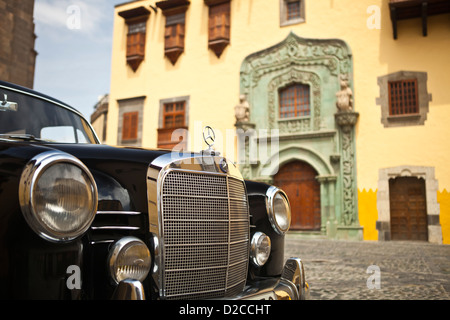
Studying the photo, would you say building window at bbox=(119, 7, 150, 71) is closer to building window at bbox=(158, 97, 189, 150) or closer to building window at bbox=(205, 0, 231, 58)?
building window at bbox=(158, 97, 189, 150)

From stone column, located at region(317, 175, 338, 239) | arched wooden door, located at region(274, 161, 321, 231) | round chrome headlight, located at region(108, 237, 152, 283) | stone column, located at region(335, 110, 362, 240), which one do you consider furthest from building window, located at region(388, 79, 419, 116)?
round chrome headlight, located at region(108, 237, 152, 283)

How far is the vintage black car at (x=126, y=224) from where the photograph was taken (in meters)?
1.35

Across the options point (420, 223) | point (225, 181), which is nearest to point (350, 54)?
point (420, 223)

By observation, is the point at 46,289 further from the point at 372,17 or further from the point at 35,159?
the point at 372,17

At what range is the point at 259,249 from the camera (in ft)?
7.75

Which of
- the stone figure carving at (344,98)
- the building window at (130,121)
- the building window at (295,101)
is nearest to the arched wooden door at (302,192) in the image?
the building window at (295,101)

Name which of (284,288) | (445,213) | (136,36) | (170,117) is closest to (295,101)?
(170,117)

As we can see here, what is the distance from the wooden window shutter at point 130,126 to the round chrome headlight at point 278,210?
606 inches

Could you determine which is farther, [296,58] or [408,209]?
[296,58]

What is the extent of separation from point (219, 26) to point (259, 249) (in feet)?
47.8

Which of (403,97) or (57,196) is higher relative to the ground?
(403,97)

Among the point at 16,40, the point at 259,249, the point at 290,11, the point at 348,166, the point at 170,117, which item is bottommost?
the point at 259,249

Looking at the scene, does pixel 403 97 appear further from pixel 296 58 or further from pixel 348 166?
pixel 296 58

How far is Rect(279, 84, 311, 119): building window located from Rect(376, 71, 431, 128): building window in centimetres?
253
